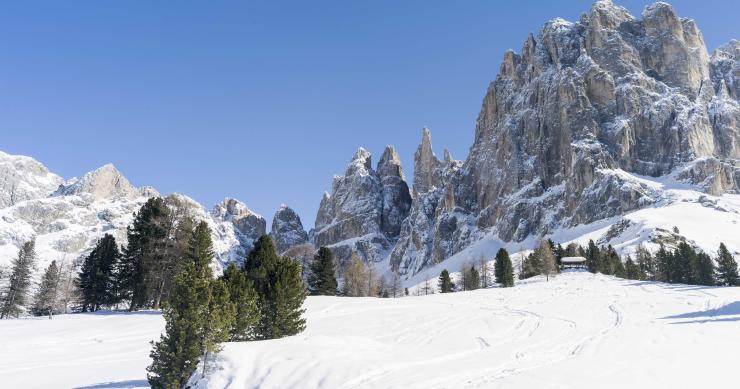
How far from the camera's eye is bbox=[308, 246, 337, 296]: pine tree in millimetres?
59406

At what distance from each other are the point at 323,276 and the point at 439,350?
3968 centimetres

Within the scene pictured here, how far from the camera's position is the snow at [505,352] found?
15.3 metres

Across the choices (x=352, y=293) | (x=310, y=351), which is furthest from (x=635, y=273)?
(x=310, y=351)

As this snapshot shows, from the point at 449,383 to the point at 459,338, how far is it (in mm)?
10751

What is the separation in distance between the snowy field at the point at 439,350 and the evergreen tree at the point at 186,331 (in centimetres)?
112

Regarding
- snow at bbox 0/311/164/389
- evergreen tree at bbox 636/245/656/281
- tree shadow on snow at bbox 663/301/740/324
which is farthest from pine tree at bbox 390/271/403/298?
tree shadow on snow at bbox 663/301/740/324

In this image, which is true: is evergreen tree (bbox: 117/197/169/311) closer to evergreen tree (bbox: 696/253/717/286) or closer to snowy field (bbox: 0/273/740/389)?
snowy field (bbox: 0/273/740/389)

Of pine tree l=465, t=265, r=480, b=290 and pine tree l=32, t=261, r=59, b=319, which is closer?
pine tree l=32, t=261, r=59, b=319

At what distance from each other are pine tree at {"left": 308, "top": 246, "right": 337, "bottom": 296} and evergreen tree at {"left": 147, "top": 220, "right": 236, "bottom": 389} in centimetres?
4034

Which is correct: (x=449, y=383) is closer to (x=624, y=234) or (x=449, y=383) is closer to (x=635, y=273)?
(x=635, y=273)

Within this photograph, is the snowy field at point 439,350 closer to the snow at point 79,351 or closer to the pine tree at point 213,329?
the snow at point 79,351

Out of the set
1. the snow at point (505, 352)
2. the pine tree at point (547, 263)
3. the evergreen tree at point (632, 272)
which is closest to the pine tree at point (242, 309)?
the snow at point (505, 352)

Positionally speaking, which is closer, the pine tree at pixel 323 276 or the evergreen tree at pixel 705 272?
the pine tree at pixel 323 276

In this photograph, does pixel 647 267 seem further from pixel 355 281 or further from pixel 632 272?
pixel 355 281
